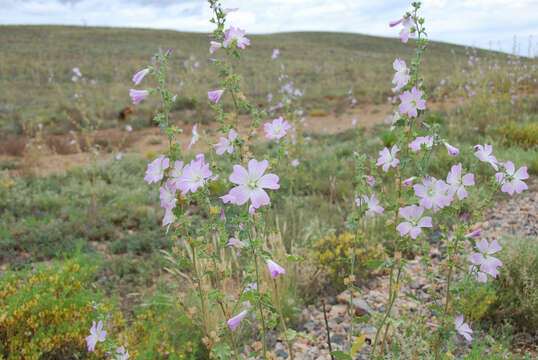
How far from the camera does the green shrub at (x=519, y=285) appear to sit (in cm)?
245

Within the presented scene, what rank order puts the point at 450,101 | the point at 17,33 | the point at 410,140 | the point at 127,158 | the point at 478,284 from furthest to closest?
1. the point at 17,33
2. the point at 450,101
3. the point at 127,158
4. the point at 478,284
5. the point at 410,140

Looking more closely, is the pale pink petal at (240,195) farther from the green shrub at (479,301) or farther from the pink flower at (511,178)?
the green shrub at (479,301)

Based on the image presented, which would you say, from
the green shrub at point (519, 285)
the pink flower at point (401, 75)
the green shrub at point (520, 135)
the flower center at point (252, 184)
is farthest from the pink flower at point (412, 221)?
the green shrub at point (520, 135)

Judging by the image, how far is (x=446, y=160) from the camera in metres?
5.32

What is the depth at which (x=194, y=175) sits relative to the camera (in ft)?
4.14

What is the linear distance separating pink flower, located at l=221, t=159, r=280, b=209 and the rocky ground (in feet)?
3.59

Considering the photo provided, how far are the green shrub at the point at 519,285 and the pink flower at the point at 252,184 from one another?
83.1 inches

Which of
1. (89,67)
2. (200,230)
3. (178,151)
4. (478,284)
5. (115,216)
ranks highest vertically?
(89,67)

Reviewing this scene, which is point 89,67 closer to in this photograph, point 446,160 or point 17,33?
point 17,33

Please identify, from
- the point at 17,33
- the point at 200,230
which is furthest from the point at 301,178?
the point at 17,33

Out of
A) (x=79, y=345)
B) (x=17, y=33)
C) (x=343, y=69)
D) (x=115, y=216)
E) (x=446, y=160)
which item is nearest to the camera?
(x=79, y=345)

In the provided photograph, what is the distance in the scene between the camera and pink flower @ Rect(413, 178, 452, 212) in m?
1.35

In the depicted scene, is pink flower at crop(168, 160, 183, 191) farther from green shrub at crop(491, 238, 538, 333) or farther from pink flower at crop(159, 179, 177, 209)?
green shrub at crop(491, 238, 538, 333)

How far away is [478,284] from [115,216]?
4171 millimetres
